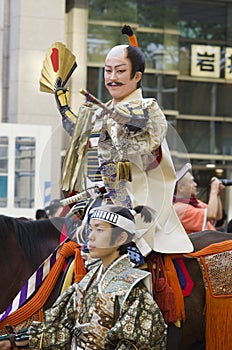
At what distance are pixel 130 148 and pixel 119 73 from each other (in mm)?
546

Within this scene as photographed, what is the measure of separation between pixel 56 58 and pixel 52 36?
1174cm

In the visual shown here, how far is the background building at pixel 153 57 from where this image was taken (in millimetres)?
17734

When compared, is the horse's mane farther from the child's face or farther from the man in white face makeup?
the child's face

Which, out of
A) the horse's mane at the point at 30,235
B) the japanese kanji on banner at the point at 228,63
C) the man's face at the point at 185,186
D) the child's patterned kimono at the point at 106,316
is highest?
the japanese kanji on banner at the point at 228,63

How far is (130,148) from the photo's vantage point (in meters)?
5.59

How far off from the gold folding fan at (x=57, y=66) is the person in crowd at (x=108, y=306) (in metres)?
1.16

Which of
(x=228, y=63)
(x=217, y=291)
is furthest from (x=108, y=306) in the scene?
(x=228, y=63)

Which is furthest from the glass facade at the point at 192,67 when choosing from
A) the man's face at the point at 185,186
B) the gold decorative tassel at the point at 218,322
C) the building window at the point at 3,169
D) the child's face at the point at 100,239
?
the child's face at the point at 100,239

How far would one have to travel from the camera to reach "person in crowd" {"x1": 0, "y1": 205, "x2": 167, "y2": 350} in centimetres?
495

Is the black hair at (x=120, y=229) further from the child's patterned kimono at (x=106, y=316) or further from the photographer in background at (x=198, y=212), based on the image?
the photographer in background at (x=198, y=212)

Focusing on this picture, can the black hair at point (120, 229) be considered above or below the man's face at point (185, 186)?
below

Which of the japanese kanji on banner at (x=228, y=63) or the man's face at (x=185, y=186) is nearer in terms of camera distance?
the man's face at (x=185, y=186)

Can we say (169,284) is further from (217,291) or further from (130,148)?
(130,148)

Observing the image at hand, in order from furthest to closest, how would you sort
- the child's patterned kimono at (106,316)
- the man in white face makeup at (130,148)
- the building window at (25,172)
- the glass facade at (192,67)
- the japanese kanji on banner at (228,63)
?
the japanese kanji on banner at (228,63)
the glass facade at (192,67)
the building window at (25,172)
the man in white face makeup at (130,148)
the child's patterned kimono at (106,316)
